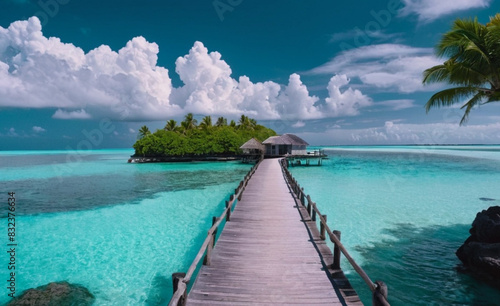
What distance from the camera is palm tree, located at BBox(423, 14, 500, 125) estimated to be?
24.6 ft

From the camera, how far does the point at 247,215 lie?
30.5 feet

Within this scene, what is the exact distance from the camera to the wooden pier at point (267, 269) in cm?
427

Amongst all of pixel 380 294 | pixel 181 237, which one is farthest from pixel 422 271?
pixel 181 237

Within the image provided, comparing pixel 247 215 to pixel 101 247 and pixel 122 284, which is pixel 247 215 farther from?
pixel 101 247

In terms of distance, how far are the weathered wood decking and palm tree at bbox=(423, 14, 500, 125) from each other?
23.0ft

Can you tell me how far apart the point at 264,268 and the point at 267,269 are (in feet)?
0.24

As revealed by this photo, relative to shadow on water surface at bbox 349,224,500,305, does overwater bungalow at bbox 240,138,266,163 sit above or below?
above

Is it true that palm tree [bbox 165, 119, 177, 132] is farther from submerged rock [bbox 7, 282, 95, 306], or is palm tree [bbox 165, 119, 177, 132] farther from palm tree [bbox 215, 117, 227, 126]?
submerged rock [bbox 7, 282, 95, 306]

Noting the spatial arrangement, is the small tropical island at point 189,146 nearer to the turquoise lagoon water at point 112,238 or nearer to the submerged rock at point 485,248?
the turquoise lagoon water at point 112,238

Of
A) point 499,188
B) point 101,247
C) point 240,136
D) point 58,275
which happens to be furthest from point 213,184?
point 240,136

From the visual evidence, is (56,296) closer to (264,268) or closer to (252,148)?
(264,268)

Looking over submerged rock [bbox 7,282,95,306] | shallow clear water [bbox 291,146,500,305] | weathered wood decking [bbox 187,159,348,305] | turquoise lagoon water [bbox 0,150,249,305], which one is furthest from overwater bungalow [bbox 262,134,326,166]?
submerged rock [bbox 7,282,95,306]

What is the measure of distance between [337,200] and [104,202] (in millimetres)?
16247

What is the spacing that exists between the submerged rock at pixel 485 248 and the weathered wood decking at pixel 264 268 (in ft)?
16.0
